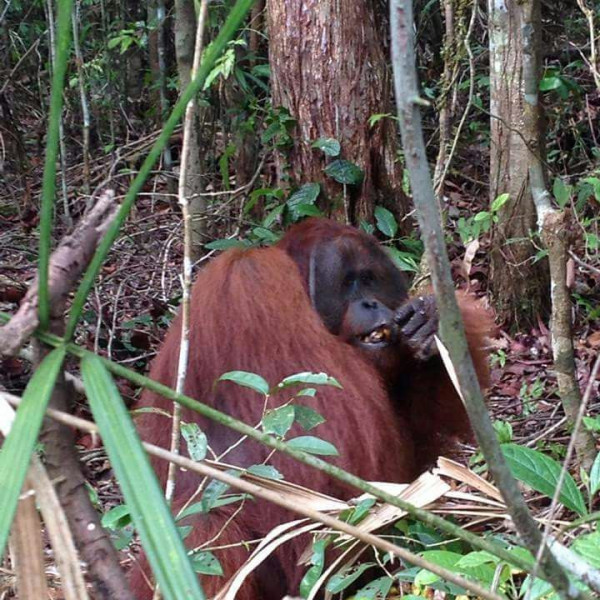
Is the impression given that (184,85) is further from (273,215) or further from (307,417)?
(307,417)

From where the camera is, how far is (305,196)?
4.57 meters

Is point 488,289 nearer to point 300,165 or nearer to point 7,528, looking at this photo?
point 300,165

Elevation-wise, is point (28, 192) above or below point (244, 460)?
above

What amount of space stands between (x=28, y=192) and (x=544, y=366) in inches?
136

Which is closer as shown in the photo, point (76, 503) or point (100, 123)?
point (76, 503)

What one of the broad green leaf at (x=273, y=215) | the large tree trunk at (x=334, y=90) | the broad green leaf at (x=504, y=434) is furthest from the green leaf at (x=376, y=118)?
the broad green leaf at (x=504, y=434)

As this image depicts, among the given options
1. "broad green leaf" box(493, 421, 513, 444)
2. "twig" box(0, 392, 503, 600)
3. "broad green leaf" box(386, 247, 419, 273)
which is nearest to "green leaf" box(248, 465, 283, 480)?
"twig" box(0, 392, 503, 600)

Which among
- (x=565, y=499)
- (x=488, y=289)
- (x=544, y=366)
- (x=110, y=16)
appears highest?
(x=110, y=16)

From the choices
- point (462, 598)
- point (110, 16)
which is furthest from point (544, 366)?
point (110, 16)

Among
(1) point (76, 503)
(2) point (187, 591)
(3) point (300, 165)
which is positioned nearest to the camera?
(2) point (187, 591)

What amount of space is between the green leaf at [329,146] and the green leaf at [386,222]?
356 mm

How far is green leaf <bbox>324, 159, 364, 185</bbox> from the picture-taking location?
4504 millimetres

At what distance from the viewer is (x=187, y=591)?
0.85m

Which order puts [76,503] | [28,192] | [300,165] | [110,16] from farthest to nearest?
[110,16]
[28,192]
[300,165]
[76,503]
